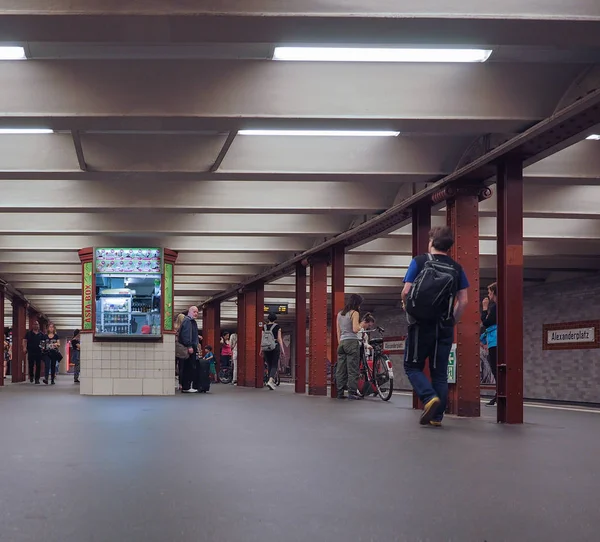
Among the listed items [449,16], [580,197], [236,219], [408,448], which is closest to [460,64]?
[449,16]

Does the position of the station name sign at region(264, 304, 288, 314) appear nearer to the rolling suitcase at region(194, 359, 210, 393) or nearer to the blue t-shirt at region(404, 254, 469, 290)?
the rolling suitcase at region(194, 359, 210, 393)

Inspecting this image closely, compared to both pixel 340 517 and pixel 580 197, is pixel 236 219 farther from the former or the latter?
pixel 340 517

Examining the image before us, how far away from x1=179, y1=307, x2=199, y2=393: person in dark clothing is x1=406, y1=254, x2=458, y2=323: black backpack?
11.6m

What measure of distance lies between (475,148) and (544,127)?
6.82 ft

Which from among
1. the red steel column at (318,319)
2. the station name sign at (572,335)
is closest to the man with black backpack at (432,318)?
the red steel column at (318,319)

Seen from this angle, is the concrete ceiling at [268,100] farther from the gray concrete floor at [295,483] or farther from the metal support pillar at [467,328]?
the gray concrete floor at [295,483]

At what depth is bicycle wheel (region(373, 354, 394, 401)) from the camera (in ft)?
56.4

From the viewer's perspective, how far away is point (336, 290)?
20.1 meters

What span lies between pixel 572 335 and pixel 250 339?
1033 cm

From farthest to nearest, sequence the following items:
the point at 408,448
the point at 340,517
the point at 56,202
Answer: the point at 56,202 → the point at 408,448 → the point at 340,517

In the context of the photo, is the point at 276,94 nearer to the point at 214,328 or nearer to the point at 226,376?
the point at 214,328

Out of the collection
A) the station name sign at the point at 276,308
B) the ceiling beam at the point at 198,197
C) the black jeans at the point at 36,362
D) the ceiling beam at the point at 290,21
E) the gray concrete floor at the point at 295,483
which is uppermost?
→ the ceiling beam at the point at 290,21

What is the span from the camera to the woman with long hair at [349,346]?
17000 millimetres

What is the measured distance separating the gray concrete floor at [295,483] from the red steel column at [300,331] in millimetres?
14126
